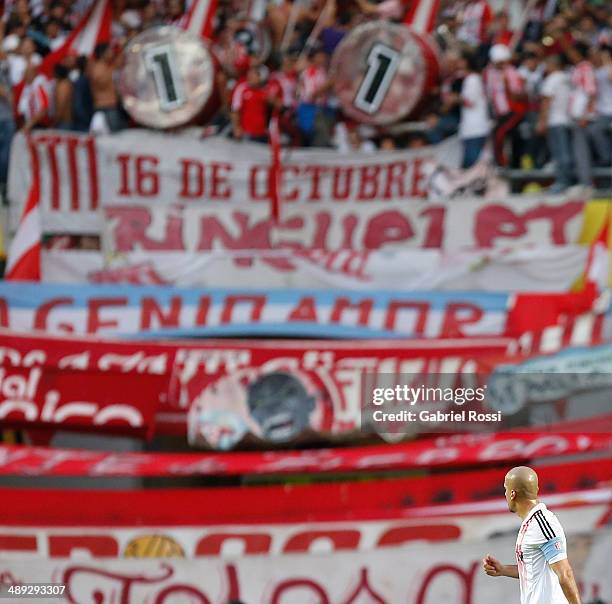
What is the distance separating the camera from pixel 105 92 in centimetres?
1438

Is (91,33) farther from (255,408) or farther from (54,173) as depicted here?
(255,408)

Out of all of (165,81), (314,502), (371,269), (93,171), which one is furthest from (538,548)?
(165,81)

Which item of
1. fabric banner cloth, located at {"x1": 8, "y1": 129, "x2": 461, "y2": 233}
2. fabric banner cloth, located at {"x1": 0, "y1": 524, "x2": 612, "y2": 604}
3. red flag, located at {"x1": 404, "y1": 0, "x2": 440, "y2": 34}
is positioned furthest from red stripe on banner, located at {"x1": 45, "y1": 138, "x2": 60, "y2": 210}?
fabric banner cloth, located at {"x1": 0, "y1": 524, "x2": 612, "y2": 604}

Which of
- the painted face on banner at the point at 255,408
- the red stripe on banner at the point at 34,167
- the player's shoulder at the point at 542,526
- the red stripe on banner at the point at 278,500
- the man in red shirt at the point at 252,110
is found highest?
the player's shoulder at the point at 542,526

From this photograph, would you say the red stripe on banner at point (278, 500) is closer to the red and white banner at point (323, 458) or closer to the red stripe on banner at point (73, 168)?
the red and white banner at point (323, 458)

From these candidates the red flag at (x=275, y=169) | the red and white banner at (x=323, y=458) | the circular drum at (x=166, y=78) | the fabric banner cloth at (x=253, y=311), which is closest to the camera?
the red and white banner at (x=323, y=458)

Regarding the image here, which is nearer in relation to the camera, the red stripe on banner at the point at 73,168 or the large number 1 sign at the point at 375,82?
the red stripe on banner at the point at 73,168

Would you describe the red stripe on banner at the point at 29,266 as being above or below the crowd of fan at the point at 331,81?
below

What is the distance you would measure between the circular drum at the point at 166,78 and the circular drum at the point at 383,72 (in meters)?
1.26

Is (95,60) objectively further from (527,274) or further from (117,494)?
(117,494)

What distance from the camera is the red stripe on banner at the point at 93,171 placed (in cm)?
1362

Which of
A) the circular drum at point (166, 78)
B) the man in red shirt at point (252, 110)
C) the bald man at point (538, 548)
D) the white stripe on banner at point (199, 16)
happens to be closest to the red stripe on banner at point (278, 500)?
the bald man at point (538, 548)

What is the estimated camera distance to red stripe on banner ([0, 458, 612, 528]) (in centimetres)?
1010

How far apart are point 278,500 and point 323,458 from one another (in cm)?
52
